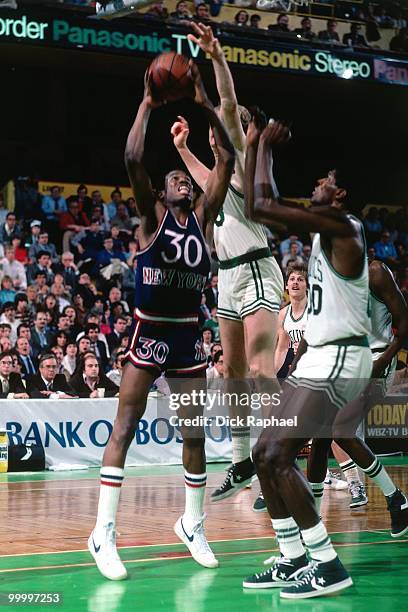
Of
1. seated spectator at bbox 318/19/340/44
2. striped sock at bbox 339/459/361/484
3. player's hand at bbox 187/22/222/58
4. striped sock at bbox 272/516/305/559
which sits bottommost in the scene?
striped sock at bbox 339/459/361/484

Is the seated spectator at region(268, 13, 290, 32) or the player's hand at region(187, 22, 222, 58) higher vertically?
the seated spectator at region(268, 13, 290, 32)

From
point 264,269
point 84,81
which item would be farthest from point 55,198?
point 264,269

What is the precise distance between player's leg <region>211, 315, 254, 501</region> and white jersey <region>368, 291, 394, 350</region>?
103cm

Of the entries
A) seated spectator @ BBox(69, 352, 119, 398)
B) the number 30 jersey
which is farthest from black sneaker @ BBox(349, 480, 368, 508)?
seated spectator @ BBox(69, 352, 119, 398)

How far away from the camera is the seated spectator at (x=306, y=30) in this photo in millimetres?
20136

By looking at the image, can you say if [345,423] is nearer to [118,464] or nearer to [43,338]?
[118,464]

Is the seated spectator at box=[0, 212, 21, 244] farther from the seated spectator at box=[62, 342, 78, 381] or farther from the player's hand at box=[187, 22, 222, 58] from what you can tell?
the player's hand at box=[187, 22, 222, 58]

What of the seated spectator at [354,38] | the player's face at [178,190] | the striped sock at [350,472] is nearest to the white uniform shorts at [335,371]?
the player's face at [178,190]

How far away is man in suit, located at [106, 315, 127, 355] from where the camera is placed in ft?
52.0

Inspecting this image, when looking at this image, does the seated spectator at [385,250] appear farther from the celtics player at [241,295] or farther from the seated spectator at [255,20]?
the celtics player at [241,295]

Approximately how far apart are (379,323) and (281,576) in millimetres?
2907

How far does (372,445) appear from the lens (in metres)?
14.8

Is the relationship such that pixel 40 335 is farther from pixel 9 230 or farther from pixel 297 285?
pixel 297 285

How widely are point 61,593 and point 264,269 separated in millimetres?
3078
